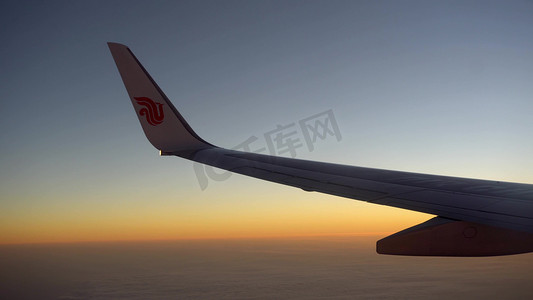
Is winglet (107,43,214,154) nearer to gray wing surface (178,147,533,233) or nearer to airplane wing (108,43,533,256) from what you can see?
airplane wing (108,43,533,256)

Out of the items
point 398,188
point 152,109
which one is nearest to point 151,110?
point 152,109

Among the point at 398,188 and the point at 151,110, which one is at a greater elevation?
the point at 151,110

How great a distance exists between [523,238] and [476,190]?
203 cm

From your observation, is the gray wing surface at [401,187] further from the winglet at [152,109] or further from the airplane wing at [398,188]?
the winglet at [152,109]

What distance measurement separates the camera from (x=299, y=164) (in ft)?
27.7

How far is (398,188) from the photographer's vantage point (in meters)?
6.25

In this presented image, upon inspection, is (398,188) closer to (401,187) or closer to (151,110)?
(401,187)

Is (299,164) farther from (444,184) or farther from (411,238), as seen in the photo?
(411,238)

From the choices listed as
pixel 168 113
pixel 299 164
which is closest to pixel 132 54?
pixel 168 113

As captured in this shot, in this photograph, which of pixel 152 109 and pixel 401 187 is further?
pixel 152 109

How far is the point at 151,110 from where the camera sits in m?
8.59

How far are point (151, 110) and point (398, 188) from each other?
637 cm

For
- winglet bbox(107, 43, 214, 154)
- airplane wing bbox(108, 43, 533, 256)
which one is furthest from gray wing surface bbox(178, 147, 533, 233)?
winglet bbox(107, 43, 214, 154)

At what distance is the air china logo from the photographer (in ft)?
27.9
